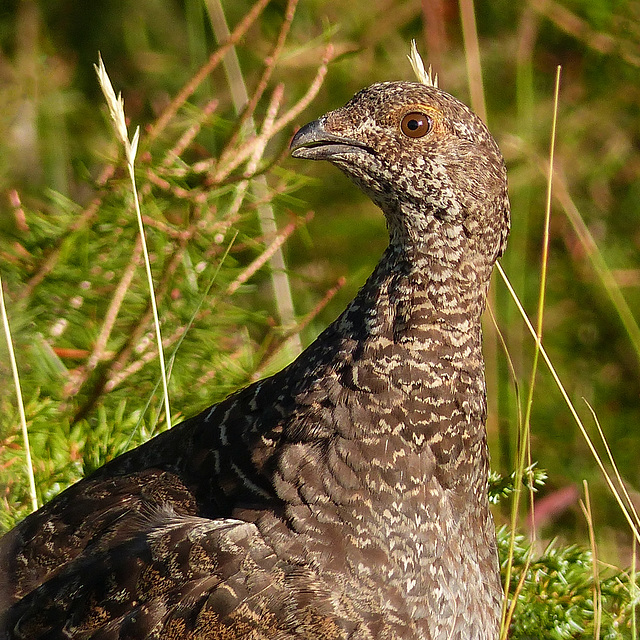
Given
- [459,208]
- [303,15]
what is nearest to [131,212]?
[459,208]

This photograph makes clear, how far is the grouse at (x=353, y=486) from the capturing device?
261 cm

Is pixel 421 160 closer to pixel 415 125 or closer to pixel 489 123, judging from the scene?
pixel 415 125

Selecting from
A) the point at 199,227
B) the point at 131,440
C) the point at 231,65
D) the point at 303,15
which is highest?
the point at 303,15

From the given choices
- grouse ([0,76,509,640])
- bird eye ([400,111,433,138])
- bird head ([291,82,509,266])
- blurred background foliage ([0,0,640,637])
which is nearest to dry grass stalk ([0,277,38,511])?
grouse ([0,76,509,640])

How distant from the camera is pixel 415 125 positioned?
2.84 meters

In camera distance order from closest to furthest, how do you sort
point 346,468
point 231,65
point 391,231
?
1. point 346,468
2. point 391,231
3. point 231,65

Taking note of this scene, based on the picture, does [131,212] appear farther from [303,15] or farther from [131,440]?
[303,15]

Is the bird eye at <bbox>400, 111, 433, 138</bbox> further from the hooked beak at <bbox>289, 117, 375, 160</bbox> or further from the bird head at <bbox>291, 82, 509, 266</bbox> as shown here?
the hooked beak at <bbox>289, 117, 375, 160</bbox>

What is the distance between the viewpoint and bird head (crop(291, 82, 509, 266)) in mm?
2801

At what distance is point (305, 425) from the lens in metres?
2.78

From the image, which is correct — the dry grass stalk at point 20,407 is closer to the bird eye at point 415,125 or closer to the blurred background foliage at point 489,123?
the bird eye at point 415,125

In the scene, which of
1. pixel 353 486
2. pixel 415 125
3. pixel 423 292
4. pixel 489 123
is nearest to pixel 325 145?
pixel 415 125

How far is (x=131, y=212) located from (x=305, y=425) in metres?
1.71

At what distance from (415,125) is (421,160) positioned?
10 cm
